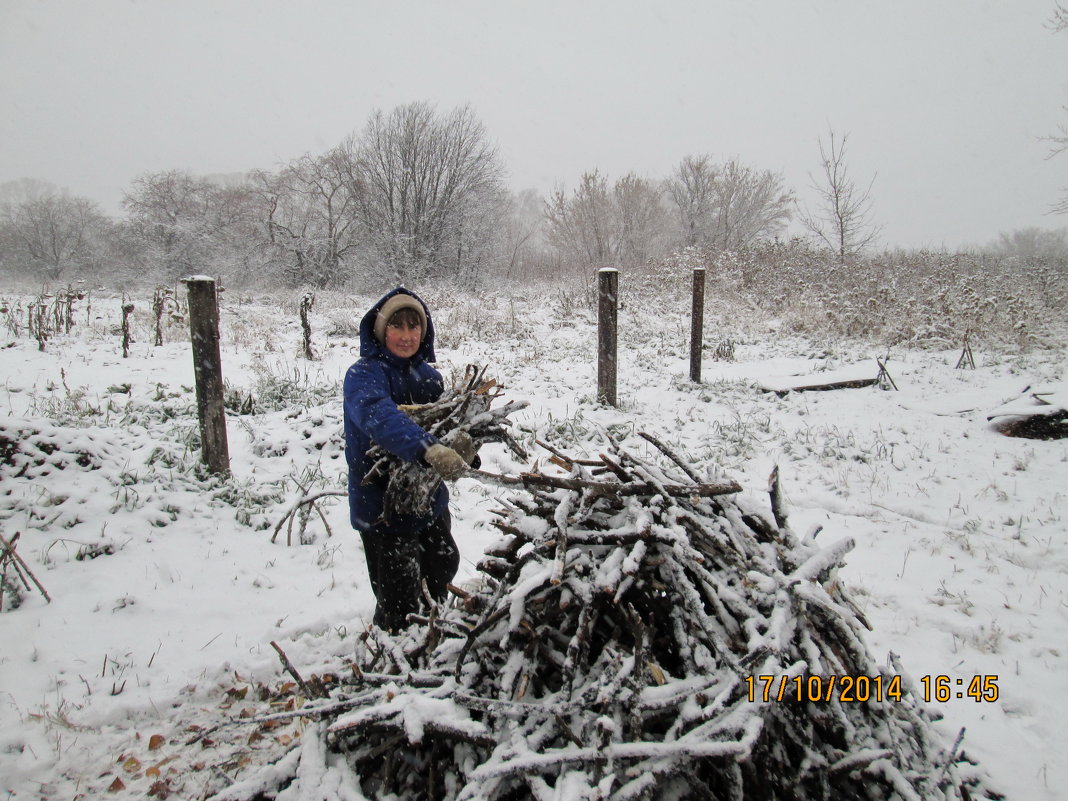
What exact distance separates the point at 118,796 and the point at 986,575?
4859 mm

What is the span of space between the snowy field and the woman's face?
2.65ft

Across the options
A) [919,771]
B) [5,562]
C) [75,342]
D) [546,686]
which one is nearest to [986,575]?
[919,771]

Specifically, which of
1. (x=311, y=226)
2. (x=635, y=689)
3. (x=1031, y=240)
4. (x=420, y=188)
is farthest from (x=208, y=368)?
(x=1031, y=240)

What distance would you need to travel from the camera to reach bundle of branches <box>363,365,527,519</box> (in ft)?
6.83

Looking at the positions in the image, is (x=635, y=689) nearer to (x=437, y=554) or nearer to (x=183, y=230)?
(x=437, y=554)

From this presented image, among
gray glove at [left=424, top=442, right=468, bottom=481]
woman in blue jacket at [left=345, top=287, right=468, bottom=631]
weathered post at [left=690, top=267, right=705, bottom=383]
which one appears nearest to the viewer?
gray glove at [left=424, top=442, right=468, bottom=481]

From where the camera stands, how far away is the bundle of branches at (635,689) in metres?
0.92

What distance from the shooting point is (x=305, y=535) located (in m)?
4.20

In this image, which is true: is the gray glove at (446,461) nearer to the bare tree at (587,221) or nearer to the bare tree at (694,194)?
the bare tree at (587,221)

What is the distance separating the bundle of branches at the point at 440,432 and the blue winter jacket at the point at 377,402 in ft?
0.35

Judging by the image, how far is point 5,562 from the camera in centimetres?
289
